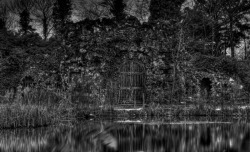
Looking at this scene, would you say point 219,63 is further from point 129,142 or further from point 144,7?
point 129,142

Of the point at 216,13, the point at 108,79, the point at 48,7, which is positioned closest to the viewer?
the point at 108,79

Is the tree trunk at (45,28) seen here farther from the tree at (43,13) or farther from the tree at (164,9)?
the tree at (164,9)

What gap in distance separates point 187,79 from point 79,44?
593 cm

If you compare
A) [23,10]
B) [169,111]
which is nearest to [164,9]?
[169,111]

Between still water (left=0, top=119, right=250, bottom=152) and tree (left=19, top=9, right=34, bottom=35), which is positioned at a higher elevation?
tree (left=19, top=9, right=34, bottom=35)

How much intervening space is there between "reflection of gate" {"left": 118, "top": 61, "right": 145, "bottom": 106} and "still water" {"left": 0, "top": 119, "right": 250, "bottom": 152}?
574 cm

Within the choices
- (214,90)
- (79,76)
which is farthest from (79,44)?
(214,90)

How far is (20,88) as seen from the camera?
746 inches

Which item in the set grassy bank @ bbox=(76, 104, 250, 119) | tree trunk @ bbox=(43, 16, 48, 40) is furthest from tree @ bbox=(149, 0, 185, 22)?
tree trunk @ bbox=(43, 16, 48, 40)

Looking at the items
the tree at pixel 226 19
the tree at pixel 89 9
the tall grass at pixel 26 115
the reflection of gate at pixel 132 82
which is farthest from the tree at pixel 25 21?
the tall grass at pixel 26 115

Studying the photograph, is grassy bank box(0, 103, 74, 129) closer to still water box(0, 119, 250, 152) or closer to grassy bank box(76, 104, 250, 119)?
still water box(0, 119, 250, 152)

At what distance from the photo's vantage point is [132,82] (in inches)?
780

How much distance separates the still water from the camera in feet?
29.2

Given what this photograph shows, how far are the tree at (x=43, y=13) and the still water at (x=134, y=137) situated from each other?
19176mm
